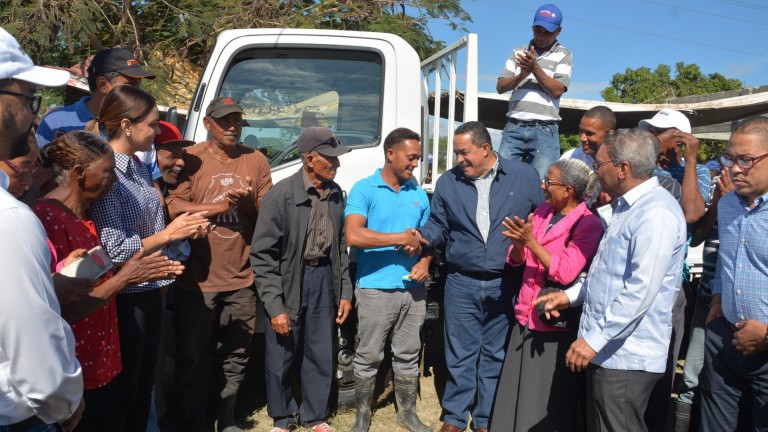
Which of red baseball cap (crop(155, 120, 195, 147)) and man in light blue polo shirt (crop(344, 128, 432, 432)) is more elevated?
red baseball cap (crop(155, 120, 195, 147))

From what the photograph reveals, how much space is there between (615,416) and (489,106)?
563 cm

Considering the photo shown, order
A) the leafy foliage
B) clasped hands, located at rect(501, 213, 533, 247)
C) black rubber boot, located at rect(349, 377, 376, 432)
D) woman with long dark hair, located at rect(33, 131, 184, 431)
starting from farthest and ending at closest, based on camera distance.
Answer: the leafy foliage
black rubber boot, located at rect(349, 377, 376, 432)
clasped hands, located at rect(501, 213, 533, 247)
woman with long dark hair, located at rect(33, 131, 184, 431)

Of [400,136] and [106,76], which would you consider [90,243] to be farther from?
[400,136]

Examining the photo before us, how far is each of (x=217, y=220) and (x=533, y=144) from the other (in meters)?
2.38

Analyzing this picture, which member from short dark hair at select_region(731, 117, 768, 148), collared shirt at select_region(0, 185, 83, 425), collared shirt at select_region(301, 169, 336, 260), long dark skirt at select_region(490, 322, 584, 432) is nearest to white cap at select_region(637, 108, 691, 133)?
short dark hair at select_region(731, 117, 768, 148)

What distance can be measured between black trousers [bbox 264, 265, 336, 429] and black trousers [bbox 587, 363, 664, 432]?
1.79 m

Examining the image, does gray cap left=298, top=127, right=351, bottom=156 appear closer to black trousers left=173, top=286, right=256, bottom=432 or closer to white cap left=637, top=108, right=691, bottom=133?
black trousers left=173, top=286, right=256, bottom=432

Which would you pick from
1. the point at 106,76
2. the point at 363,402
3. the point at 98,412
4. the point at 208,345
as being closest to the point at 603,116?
the point at 363,402

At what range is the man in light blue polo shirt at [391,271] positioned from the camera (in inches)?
153

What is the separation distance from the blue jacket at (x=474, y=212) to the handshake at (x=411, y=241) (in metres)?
0.09

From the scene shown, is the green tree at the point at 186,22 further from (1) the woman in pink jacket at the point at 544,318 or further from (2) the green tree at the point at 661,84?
(2) the green tree at the point at 661,84

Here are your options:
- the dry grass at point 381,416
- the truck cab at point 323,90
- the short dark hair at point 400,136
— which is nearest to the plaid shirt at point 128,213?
the truck cab at point 323,90

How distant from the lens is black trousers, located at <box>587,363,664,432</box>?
2.75 metres

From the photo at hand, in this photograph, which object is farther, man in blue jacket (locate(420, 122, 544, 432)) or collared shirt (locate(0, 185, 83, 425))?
man in blue jacket (locate(420, 122, 544, 432))
